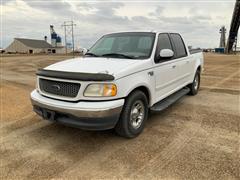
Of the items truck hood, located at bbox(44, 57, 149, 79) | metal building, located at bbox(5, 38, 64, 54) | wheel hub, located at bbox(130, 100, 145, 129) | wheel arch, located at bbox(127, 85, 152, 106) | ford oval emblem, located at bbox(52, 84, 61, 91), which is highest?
metal building, located at bbox(5, 38, 64, 54)

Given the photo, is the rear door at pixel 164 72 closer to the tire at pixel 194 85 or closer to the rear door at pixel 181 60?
the rear door at pixel 181 60

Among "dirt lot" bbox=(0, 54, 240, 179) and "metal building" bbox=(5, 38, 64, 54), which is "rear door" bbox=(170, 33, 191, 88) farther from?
"metal building" bbox=(5, 38, 64, 54)

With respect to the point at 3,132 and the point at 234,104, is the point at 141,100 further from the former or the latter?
the point at 234,104

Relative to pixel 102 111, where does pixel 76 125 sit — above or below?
below

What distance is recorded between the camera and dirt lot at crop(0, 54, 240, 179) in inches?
113

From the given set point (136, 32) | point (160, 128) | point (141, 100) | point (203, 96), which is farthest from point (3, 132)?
point (203, 96)

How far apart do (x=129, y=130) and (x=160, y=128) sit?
0.87m

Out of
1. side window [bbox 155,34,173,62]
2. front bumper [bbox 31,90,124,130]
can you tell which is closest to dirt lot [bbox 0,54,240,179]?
front bumper [bbox 31,90,124,130]

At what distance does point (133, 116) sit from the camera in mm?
3797

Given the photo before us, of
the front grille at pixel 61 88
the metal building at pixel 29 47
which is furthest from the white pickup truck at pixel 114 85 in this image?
the metal building at pixel 29 47

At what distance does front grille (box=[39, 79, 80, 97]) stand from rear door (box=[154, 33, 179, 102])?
5.52 ft

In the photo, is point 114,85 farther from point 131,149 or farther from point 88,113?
point 131,149

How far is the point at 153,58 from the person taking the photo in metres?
4.16

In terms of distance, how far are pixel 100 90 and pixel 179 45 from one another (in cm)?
323
